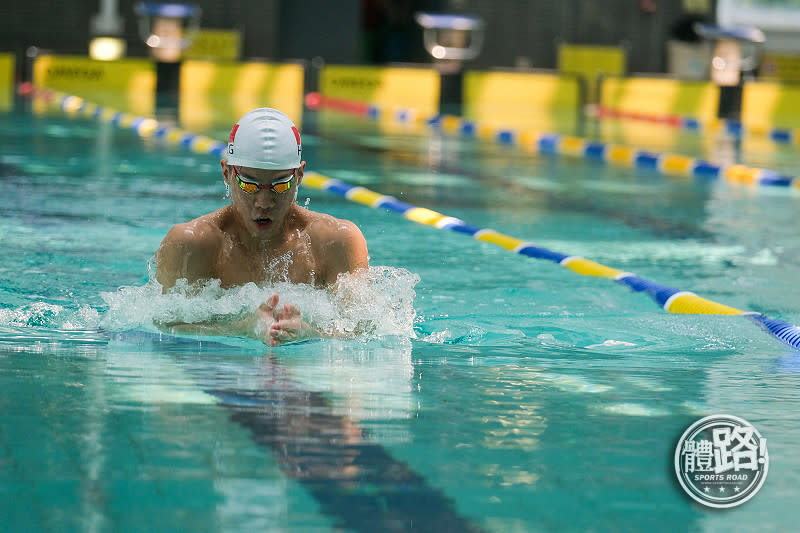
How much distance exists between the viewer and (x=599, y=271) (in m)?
6.00

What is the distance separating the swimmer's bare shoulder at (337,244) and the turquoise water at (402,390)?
0.40 feet

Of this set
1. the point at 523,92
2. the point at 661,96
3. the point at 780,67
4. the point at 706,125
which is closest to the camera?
the point at 706,125

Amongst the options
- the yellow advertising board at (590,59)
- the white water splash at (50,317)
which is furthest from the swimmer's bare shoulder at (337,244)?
the yellow advertising board at (590,59)

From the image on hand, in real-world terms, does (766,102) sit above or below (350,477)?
below

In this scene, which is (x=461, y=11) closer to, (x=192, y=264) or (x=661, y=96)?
(x=661, y=96)

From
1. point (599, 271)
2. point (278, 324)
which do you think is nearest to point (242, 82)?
point (599, 271)

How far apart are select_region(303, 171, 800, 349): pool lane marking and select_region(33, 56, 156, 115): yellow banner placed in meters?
9.98

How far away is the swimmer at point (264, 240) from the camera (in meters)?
3.95

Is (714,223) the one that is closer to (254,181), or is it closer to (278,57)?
(254,181)

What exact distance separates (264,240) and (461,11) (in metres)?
18.6

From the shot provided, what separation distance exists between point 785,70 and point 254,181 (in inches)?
858

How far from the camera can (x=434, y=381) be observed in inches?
151

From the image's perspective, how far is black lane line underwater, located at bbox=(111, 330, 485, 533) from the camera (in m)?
2.61

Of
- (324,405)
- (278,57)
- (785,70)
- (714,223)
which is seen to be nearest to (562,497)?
(324,405)
